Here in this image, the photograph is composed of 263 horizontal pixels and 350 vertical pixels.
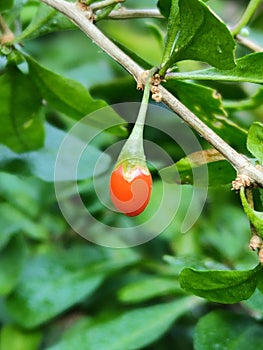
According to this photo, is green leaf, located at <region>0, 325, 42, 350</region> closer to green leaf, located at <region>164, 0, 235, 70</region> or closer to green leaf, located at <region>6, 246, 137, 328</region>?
green leaf, located at <region>6, 246, 137, 328</region>

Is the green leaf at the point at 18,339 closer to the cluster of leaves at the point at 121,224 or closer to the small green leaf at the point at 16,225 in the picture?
the cluster of leaves at the point at 121,224

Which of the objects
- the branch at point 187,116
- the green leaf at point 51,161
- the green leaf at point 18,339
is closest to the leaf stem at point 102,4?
the branch at point 187,116

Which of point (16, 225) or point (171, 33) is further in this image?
point (16, 225)

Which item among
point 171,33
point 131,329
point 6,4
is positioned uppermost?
point 6,4

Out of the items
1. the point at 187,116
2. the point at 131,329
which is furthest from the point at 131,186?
the point at 131,329

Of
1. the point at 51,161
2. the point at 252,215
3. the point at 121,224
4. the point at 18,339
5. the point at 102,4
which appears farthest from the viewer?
the point at 121,224

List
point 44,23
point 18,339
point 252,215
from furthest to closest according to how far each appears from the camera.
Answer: point 18,339
point 44,23
point 252,215

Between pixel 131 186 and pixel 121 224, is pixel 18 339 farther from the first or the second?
pixel 131 186

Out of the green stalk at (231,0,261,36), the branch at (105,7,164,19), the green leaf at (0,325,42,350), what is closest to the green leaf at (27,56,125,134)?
the branch at (105,7,164,19)

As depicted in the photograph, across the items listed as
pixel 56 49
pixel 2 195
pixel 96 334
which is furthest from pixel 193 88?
pixel 56 49
